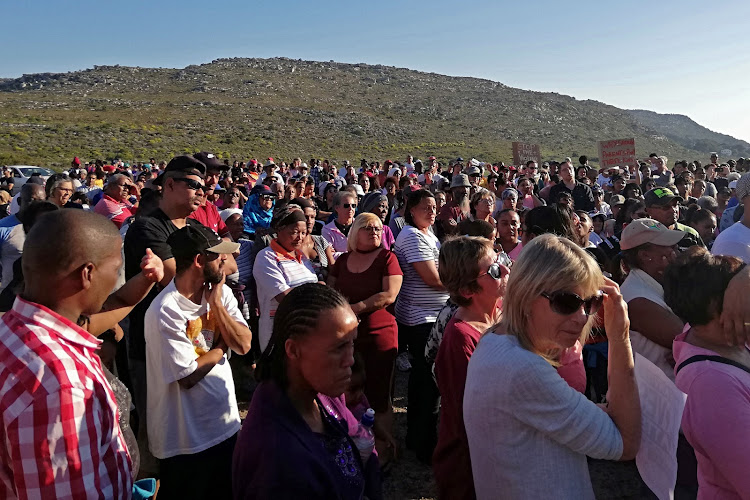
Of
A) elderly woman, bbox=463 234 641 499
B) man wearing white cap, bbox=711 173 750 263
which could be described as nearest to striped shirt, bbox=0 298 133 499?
elderly woman, bbox=463 234 641 499

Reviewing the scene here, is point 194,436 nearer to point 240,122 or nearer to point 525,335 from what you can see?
point 525,335

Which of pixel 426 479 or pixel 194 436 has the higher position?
pixel 194 436

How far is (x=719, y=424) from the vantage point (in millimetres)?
1982

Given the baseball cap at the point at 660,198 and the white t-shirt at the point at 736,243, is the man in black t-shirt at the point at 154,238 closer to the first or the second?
the white t-shirt at the point at 736,243

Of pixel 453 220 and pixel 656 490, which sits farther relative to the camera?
pixel 453 220

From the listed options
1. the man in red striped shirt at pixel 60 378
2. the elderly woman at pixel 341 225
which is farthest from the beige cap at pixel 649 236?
the elderly woman at pixel 341 225

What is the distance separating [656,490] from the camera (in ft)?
6.62

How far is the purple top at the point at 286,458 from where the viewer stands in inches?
63.9

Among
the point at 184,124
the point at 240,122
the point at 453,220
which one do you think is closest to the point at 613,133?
the point at 240,122

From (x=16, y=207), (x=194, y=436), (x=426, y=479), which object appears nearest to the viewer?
(x=194, y=436)

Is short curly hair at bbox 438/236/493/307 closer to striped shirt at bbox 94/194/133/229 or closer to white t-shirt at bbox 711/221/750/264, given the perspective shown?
white t-shirt at bbox 711/221/750/264

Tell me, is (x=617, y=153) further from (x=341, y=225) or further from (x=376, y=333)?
(x=376, y=333)

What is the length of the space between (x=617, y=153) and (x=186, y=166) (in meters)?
16.2

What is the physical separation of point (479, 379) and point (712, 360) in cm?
93
